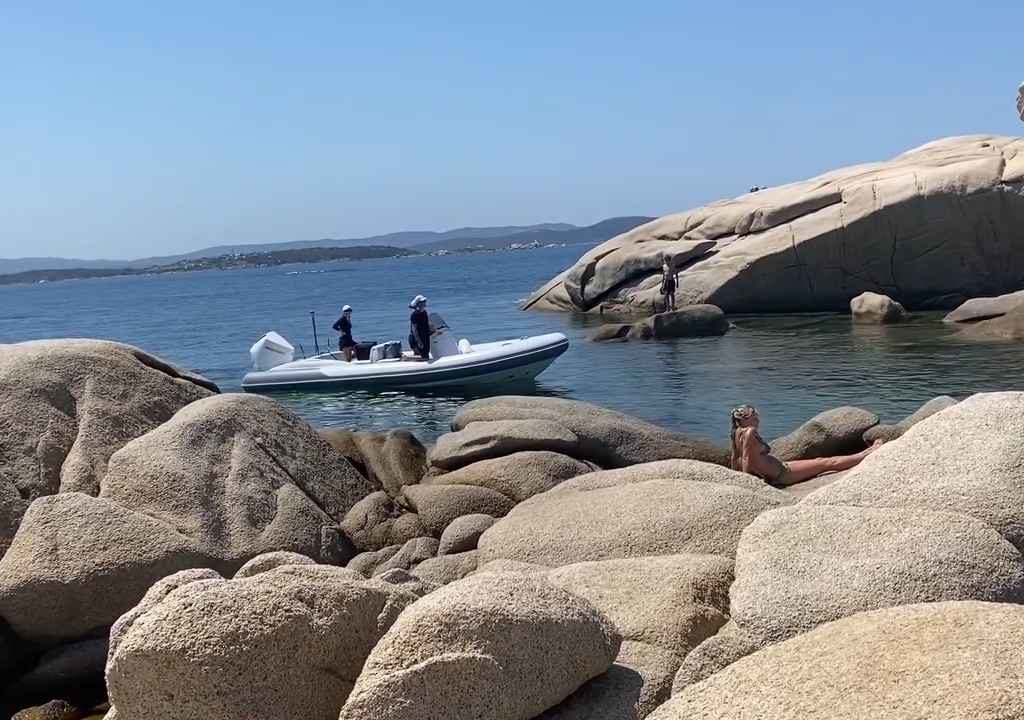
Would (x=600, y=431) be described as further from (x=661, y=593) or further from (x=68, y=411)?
(x=661, y=593)

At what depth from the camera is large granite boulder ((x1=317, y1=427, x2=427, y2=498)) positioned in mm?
11820

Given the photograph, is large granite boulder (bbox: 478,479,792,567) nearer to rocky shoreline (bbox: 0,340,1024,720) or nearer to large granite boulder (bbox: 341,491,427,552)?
rocky shoreline (bbox: 0,340,1024,720)

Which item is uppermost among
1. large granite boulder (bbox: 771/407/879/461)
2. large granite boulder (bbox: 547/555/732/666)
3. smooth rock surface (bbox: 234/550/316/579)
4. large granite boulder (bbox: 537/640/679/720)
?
smooth rock surface (bbox: 234/550/316/579)

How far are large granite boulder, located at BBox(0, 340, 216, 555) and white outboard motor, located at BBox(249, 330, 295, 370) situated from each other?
14.0 meters

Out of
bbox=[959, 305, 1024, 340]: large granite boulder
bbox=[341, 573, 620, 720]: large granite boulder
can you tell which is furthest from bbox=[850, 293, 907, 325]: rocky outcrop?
bbox=[341, 573, 620, 720]: large granite boulder

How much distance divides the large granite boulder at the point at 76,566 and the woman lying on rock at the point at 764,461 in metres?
5.47

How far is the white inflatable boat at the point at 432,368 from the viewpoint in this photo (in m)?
22.8

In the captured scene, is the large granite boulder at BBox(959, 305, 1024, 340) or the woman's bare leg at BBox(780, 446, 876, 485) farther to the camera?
the large granite boulder at BBox(959, 305, 1024, 340)

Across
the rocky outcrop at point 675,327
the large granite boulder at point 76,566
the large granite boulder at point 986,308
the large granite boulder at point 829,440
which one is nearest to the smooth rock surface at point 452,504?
the large granite boulder at point 76,566

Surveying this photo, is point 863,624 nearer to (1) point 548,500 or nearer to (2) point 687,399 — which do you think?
(1) point 548,500

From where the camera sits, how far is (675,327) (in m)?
31.7

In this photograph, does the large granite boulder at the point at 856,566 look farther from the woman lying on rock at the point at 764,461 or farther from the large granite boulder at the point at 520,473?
the woman lying on rock at the point at 764,461

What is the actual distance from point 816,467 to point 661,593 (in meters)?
6.11

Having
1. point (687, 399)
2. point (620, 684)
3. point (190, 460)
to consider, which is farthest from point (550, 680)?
point (687, 399)
